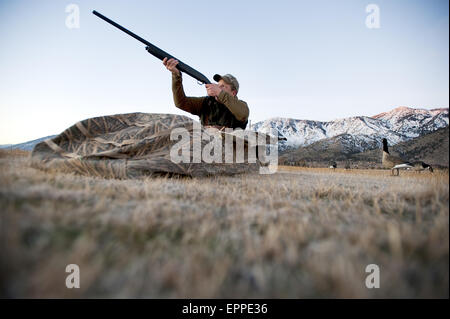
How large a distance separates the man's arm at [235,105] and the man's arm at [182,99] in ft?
3.12

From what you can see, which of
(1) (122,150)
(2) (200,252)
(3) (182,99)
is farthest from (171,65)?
(2) (200,252)

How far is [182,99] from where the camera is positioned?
4293 millimetres

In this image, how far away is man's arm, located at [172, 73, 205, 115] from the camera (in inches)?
164

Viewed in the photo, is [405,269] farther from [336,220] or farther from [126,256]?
[126,256]

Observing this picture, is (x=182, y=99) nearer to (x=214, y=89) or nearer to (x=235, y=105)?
(x=214, y=89)

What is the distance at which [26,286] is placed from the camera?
1.68 ft

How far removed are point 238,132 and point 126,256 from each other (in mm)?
2858

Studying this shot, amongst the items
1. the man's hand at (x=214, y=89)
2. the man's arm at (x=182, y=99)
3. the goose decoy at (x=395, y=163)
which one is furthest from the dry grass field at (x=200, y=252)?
the goose decoy at (x=395, y=163)

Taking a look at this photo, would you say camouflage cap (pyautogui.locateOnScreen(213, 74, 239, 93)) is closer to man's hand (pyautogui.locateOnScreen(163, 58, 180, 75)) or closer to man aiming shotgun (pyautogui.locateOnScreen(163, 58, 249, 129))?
man aiming shotgun (pyautogui.locateOnScreen(163, 58, 249, 129))

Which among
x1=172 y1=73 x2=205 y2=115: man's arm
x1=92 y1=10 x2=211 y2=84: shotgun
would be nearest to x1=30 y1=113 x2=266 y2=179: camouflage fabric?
x1=172 y1=73 x2=205 y2=115: man's arm

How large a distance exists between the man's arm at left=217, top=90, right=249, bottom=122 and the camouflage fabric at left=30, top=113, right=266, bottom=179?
2.35ft

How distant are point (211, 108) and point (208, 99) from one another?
245 millimetres

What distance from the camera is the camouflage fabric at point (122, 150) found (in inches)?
89.0

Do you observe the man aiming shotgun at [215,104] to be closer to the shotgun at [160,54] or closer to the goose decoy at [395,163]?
the shotgun at [160,54]
